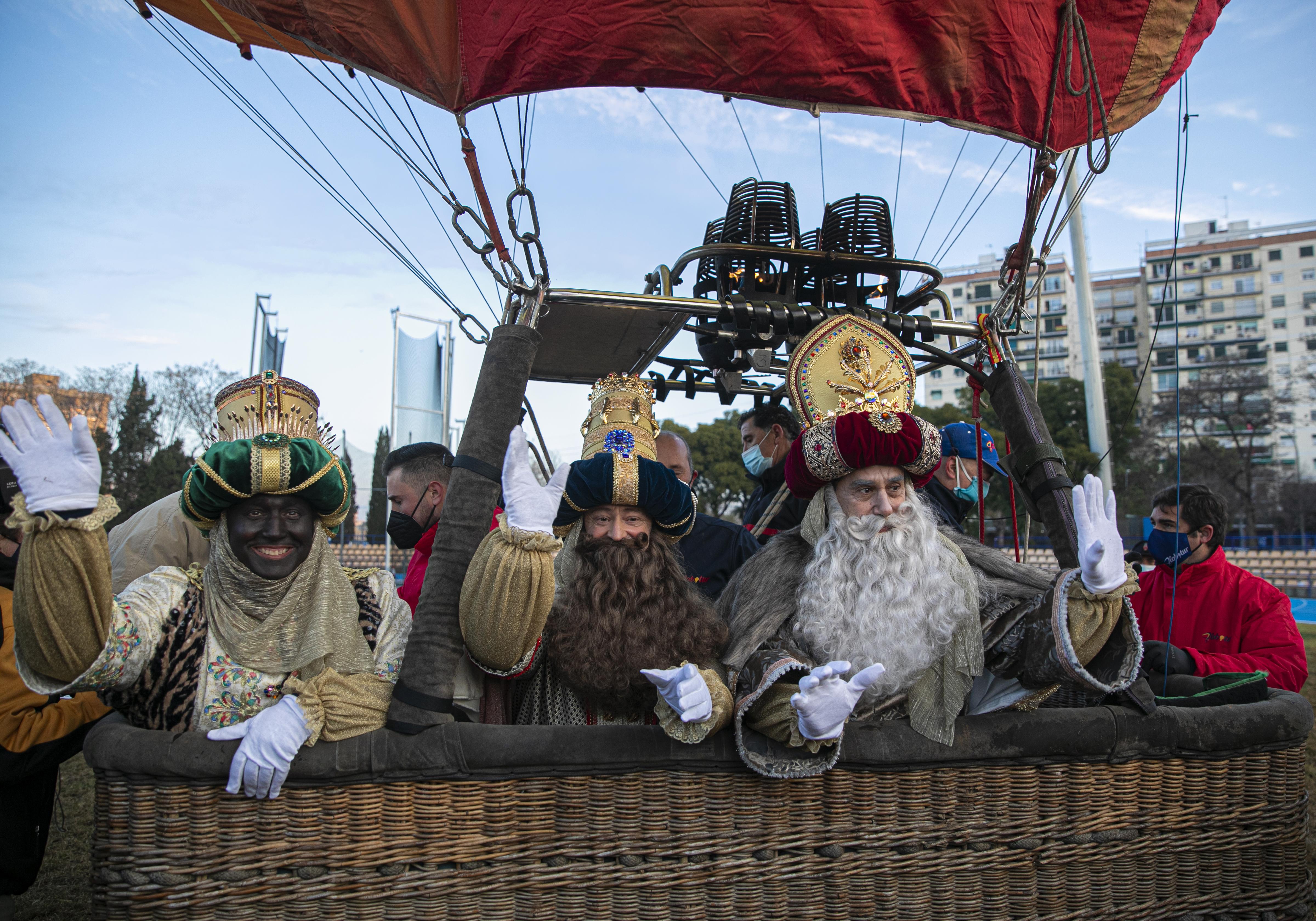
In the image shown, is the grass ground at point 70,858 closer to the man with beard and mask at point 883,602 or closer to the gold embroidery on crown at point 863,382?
the man with beard and mask at point 883,602

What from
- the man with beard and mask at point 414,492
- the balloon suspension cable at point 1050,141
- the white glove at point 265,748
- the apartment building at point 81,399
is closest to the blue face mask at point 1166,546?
the balloon suspension cable at point 1050,141

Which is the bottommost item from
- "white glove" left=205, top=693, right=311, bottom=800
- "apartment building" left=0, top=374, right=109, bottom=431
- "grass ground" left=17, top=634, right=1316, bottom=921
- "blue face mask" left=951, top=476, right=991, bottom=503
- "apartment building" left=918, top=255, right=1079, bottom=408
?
"grass ground" left=17, top=634, right=1316, bottom=921

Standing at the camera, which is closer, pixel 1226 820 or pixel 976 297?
pixel 1226 820

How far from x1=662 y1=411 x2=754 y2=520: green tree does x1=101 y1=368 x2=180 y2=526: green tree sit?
15700 mm

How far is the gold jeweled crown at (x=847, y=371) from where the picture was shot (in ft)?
9.29

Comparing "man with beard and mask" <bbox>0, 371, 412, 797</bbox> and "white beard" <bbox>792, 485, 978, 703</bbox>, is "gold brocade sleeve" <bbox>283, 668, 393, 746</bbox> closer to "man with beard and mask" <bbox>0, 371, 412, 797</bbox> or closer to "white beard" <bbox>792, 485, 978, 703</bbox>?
"man with beard and mask" <bbox>0, 371, 412, 797</bbox>

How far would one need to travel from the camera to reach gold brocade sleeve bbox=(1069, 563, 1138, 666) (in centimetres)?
213

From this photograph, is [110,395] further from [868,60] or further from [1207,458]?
[1207,458]

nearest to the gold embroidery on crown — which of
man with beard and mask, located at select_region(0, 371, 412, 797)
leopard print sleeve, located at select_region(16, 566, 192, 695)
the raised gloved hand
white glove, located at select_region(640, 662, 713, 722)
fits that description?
white glove, located at select_region(640, 662, 713, 722)

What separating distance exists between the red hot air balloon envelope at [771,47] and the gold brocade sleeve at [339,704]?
1.88 metres

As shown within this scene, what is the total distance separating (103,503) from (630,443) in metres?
1.46

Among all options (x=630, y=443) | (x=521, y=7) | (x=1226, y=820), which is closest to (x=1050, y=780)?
(x=1226, y=820)

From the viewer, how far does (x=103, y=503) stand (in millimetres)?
1987

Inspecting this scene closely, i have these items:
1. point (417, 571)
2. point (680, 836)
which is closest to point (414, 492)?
point (417, 571)
